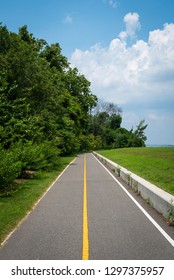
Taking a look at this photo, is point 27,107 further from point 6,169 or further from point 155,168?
point 155,168

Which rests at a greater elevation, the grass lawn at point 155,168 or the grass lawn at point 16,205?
the grass lawn at point 155,168

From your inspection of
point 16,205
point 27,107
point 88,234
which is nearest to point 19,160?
point 27,107

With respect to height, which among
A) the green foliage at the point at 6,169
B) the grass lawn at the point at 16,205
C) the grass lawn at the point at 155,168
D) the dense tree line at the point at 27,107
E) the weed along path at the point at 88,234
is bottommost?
the weed along path at the point at 88,234

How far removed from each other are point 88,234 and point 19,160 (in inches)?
487

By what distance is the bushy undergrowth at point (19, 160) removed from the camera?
14.6 metres

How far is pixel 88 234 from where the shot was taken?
863 cm

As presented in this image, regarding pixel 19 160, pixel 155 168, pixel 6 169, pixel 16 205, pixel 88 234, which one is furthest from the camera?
pixel 155 168

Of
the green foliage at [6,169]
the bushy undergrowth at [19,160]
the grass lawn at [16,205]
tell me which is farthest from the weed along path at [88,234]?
the bushy undergrowth at [19,160]

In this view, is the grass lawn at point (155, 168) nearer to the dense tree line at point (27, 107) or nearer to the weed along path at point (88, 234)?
the weed along path at point (88, 234)

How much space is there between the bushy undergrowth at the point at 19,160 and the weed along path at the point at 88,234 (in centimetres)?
216
